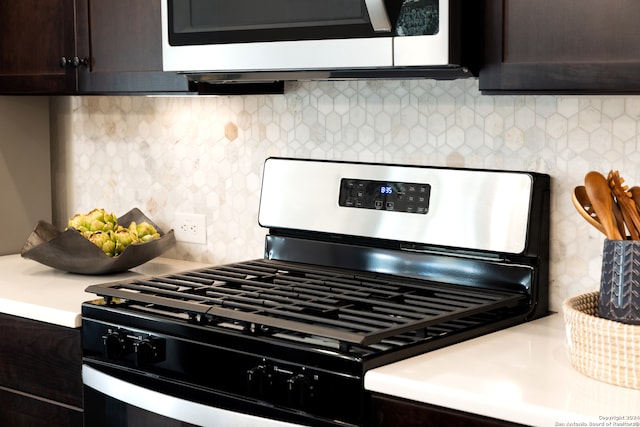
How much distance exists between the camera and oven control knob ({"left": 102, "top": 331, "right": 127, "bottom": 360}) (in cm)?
201

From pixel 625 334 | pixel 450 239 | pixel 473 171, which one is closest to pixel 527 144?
pixel 473 171

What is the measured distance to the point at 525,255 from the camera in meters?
2.06

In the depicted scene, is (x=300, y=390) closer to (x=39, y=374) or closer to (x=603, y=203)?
(x=603, y=203)

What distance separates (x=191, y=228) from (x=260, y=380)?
1.12m

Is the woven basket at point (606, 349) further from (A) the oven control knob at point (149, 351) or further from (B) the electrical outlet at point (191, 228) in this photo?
(B) the electrical outlet at point (191, 228)

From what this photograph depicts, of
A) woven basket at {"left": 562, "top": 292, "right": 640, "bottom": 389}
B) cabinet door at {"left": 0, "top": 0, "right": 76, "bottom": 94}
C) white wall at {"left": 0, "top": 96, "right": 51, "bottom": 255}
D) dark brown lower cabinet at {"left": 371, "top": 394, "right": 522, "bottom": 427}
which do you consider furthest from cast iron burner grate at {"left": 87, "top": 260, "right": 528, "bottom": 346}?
white wall at {"left": 0, "top": 96, "right": 51, "bottom": 255}

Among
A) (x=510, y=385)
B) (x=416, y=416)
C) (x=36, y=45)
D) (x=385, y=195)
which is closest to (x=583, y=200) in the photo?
(x=510, y=385)

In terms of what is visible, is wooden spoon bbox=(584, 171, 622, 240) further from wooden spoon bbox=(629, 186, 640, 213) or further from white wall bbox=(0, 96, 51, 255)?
white wall bbox=(0, 96, 51, 255)

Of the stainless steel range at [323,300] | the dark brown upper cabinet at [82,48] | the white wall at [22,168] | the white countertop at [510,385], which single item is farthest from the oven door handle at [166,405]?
the white wall at [22,168]

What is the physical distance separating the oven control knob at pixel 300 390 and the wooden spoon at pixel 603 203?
0.59 metres

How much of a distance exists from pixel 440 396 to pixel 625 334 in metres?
0.32

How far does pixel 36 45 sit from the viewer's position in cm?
269

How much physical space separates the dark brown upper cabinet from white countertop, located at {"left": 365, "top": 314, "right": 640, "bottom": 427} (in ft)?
3.47

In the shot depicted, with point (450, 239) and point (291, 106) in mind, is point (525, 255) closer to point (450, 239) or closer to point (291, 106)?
point (450, 239)
